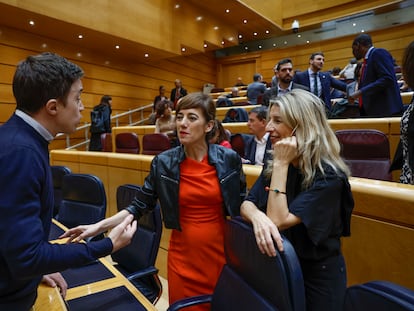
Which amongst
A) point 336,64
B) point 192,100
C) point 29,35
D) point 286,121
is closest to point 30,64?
point 192,100

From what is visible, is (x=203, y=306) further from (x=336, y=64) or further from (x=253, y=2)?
(x=253, y=2)

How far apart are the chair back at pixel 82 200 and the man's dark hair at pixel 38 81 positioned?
132cm

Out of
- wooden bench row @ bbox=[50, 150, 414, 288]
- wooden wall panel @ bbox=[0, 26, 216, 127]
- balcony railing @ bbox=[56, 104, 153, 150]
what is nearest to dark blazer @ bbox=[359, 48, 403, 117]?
wooden bench row @ bbox=[50, 150, 414, 288]

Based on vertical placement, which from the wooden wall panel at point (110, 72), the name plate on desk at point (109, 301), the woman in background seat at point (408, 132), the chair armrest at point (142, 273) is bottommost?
the chair armrest at point (142, 273)

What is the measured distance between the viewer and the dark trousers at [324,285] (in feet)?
3.49

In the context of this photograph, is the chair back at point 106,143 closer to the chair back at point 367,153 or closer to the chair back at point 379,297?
the chair back at point 367,153

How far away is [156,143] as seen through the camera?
443cm

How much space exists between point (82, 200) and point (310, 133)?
70.9 inches

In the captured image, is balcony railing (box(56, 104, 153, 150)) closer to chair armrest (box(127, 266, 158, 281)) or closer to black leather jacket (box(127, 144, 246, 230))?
chair armrest (box(127, 266, 158, 281))

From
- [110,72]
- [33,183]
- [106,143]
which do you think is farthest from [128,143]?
[110,72]

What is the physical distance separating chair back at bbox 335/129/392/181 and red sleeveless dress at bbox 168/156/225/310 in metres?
1.21

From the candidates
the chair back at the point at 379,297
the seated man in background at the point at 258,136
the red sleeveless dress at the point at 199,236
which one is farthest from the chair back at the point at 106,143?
the chair back at the point at 379,297

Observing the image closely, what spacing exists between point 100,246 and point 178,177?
565 millimetres

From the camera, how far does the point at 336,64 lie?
11.5 meters
